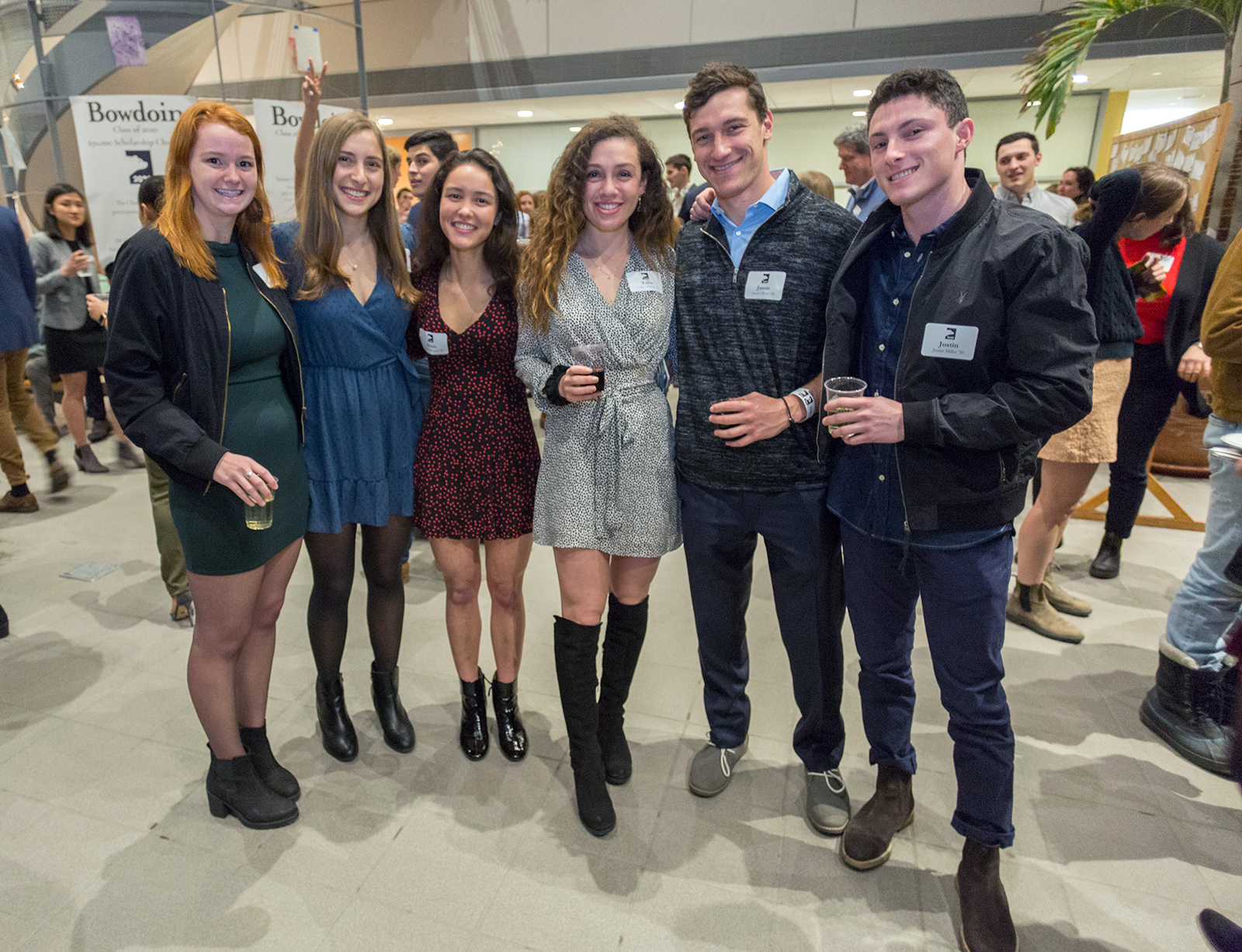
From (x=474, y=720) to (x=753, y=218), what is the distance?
178 centimetres

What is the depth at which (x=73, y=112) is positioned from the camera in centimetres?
457

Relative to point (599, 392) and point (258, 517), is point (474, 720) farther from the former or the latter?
point (599, 392)

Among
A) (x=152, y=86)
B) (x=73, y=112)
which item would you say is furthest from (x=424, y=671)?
(x=152, y=86)

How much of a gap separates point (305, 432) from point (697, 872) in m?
1.65

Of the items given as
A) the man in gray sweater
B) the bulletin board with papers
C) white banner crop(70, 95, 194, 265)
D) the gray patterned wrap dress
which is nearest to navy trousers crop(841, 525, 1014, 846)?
the man in gray sweater

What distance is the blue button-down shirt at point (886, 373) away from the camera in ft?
5.56

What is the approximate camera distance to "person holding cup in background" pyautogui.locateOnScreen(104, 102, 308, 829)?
5.71 feet

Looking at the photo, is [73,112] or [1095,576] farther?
[73,112]

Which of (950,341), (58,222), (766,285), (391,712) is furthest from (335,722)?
(58,222)

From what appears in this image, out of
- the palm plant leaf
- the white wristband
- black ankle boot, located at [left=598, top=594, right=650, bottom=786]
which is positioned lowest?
black ankle boot, located at [left=598, top=594, right=650, bottom=786]

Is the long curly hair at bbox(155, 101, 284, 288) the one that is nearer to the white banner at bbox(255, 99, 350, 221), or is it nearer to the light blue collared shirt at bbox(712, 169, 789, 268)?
the light blue collared shirt at bbox(712, 169, 789, 268)

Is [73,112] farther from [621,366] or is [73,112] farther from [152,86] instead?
[621,366]

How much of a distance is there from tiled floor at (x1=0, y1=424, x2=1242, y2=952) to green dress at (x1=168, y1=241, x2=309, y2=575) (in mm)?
843

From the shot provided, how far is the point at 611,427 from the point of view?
1.99 metres
